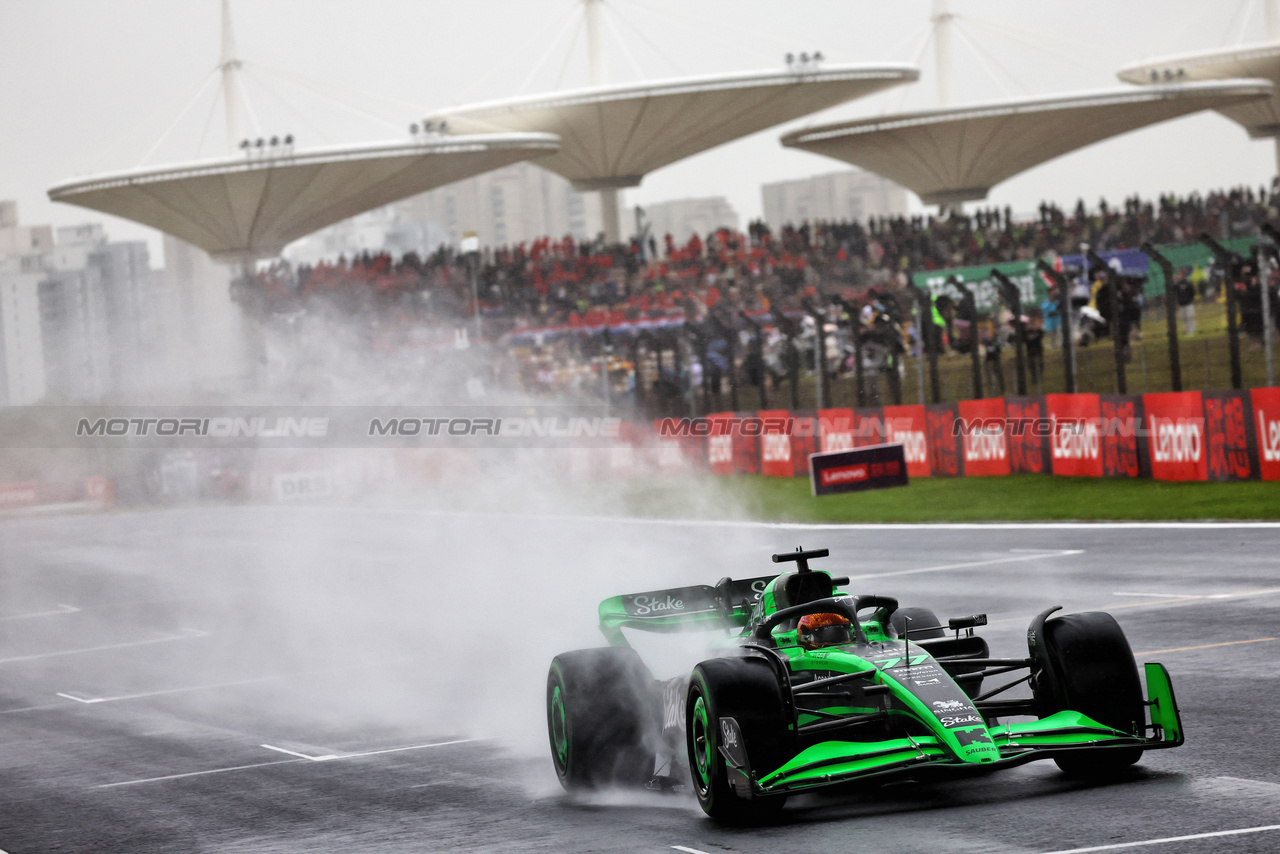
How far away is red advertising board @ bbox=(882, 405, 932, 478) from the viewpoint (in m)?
33.0

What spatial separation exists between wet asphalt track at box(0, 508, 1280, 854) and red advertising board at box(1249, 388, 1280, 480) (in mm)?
2627

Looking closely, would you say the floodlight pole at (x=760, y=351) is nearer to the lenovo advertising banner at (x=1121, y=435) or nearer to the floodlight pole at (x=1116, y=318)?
the lenovo advertising banner at (x=1121, y=435)

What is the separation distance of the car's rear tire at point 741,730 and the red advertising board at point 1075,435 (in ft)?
67.7

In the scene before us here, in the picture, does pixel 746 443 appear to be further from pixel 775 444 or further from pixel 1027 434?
pixel 1027 434

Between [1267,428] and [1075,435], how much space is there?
16.2 feet

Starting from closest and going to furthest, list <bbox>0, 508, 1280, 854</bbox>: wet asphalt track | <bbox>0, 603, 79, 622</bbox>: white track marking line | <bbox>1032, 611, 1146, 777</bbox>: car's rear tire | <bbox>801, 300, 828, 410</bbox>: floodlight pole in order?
1. <bbox>0, 508, 1280, 854</bbox>: wet asphalt track
2. <bbox>1032, 611, 1146, 777</bbox>: car's rear tire
3. <bbox>0, 603, 79, 622</bbox>: white track marking line
4. <bbox>801, 300, 828, 410</bbox>: floodlight pole

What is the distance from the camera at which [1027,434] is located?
99.8 feet

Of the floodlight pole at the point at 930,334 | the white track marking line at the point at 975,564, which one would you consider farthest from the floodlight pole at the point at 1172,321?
the floodlight pole at the point at 930,334

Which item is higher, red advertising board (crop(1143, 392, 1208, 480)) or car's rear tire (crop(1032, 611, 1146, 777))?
red advertising board (crop(1143, 392, 1208, 480))

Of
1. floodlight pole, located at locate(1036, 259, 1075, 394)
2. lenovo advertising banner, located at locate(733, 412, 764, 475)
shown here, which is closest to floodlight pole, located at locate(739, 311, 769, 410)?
lenovo advertising banner, located at locate(733, 412, 764, 475)

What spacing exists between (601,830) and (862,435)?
25571 mm

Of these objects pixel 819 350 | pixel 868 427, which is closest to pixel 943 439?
pixel 868 427

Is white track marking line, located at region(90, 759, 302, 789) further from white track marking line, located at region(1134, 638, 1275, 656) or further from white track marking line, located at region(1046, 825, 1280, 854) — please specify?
white track marking line, located at region(1134, 638, 1275, 656)

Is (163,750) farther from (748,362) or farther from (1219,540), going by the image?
(748,362)
